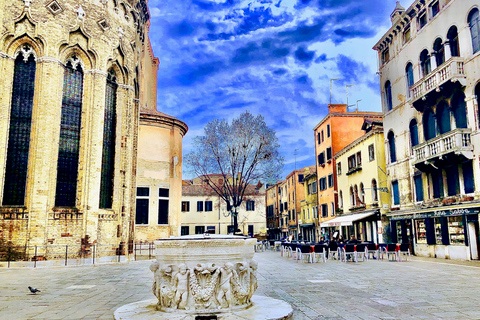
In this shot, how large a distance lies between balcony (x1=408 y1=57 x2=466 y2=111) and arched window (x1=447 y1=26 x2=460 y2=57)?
1.23 m

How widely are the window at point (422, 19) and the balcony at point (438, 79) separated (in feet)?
11.8

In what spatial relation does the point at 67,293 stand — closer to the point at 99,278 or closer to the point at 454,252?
the point at 99,278

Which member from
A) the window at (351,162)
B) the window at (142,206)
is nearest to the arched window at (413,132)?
the window at (351,162)

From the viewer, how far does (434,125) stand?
20312 millimetres

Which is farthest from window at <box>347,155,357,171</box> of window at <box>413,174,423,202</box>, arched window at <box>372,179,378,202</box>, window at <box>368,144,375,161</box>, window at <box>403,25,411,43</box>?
window at <box>403,25,411,43</box>

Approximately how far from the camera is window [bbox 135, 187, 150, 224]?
95.4 ft

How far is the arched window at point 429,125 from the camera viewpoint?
20.4m

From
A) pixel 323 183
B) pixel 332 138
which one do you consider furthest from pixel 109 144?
pixel 323 183

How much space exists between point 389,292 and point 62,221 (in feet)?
45.2

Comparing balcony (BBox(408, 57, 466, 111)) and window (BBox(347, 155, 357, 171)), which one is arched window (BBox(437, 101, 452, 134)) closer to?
balcony (BBox(408, 57, 466, 111))

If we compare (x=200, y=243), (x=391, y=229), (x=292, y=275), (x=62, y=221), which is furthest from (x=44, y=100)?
(x=391, y=229)

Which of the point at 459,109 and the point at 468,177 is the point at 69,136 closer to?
the point at 459,109

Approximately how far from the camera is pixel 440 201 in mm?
19453

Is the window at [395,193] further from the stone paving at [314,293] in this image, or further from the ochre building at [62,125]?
the ochre building at [62,125]
